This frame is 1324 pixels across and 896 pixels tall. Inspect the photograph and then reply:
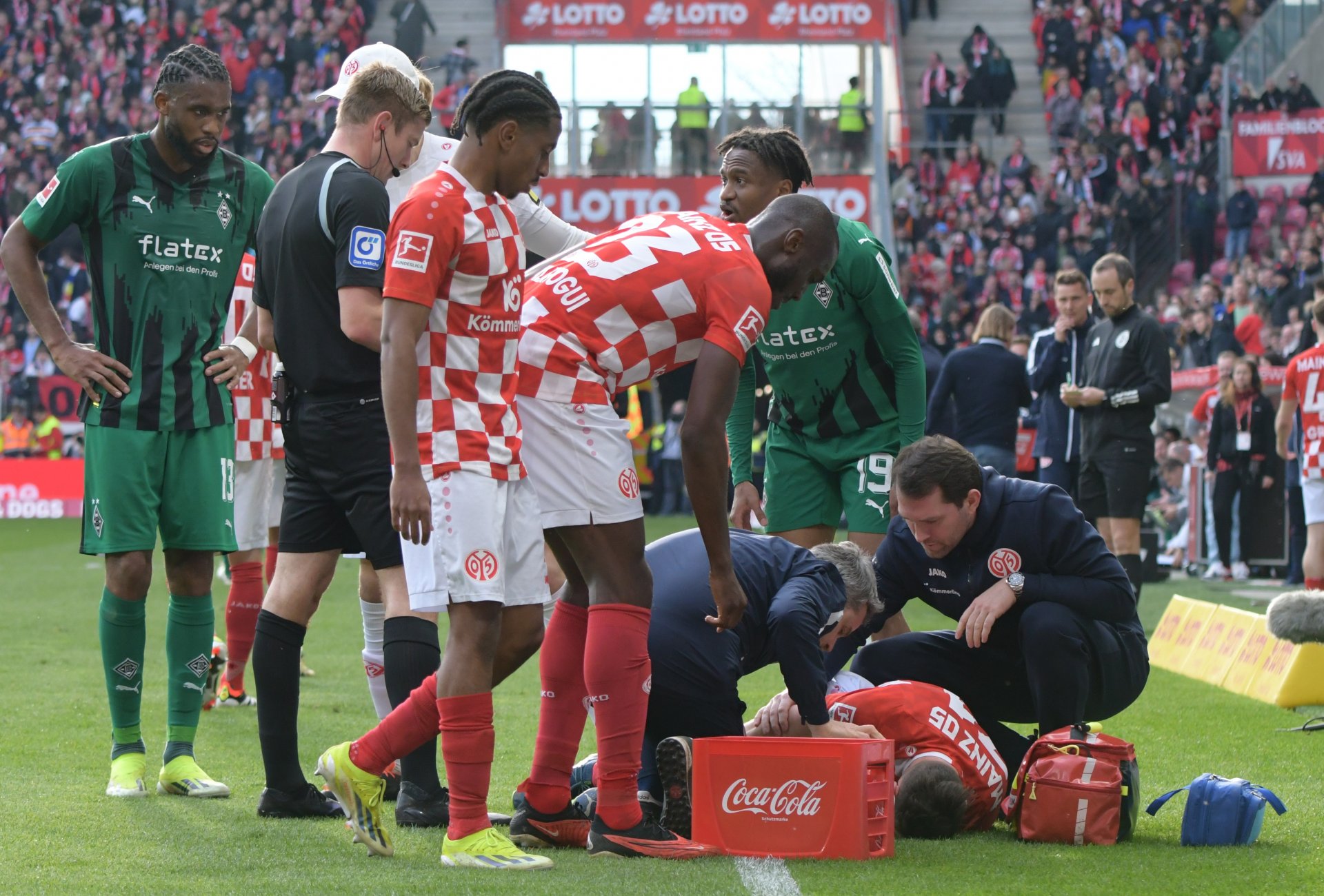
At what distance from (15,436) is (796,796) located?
2288 centimetres

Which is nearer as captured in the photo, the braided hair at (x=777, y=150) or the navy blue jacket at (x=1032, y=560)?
the navy blue jacket at (x=1032, y=560)

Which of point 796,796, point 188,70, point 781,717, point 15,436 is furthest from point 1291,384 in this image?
point 15,436

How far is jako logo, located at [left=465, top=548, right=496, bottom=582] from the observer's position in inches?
157

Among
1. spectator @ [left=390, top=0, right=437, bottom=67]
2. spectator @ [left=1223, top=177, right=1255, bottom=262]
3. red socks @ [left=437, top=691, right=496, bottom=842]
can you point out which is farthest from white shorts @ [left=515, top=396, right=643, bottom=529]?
spectator @ [left=390, top=0, right=437, bottom=67]

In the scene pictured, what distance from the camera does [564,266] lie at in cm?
450

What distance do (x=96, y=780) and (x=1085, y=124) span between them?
25.0 meters

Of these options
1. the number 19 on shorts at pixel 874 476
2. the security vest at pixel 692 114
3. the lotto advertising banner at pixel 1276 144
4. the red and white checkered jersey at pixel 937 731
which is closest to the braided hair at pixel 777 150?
A: the number 19 on shorts at pixel 874 476

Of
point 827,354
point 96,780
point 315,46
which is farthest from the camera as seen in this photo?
point 315,46

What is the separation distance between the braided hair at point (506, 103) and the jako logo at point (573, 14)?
22439 millimetres

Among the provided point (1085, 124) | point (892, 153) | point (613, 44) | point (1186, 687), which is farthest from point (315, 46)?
point (1186, 687)

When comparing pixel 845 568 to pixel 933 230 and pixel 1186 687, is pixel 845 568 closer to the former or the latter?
pixel 1186 687

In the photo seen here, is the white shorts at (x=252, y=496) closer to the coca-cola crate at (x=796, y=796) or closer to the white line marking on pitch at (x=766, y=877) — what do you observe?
the coca-cola crate at (x=796, y=796)

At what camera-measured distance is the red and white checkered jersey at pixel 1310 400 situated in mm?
10039

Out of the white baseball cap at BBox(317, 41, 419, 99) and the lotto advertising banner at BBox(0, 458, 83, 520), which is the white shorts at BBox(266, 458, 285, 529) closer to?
the white baseball cap at BBox(317, 41, 419, 99)
